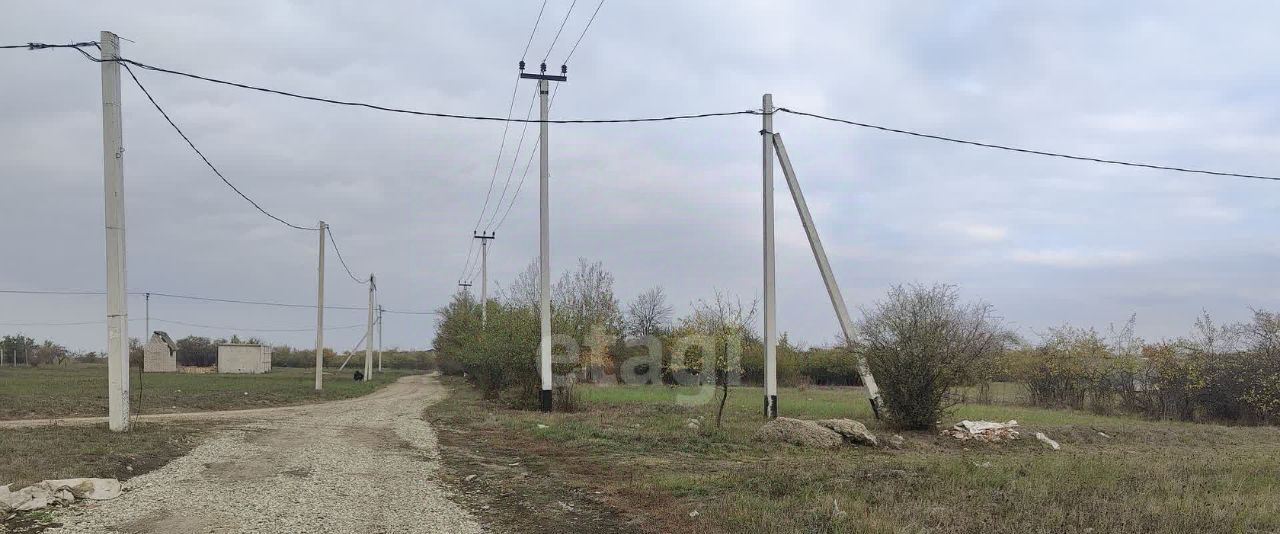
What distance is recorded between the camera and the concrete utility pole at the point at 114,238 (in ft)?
45.7

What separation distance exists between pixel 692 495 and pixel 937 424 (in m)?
9.98

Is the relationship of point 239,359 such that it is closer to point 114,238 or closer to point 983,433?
Result: point 114,238

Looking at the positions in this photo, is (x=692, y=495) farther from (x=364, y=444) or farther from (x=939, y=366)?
(x=939, y=366)

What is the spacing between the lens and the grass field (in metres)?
7.07

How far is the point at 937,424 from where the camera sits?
55.5ft

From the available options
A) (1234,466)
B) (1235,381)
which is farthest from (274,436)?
(1235,381)

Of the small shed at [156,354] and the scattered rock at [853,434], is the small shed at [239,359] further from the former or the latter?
the scattered rock at [853,434]

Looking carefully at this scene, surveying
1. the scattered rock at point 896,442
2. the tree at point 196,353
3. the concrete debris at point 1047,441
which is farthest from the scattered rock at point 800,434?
the tree at point 196,353

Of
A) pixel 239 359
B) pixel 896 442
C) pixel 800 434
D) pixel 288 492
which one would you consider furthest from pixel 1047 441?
pixel 239 359

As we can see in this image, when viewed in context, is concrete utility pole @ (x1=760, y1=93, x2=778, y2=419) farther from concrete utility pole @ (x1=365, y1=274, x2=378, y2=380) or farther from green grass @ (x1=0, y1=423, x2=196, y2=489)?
concrete utility pole @ (x1=365, y1=274, x2=378, y2=380)

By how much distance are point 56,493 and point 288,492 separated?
2222 millimetres

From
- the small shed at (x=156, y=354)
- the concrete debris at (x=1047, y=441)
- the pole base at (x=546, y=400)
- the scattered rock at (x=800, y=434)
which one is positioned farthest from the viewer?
the small shed at (x=156, y=354)

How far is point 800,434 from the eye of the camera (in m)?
14.1

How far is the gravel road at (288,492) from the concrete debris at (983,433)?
9.97m
